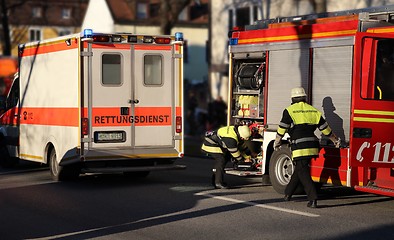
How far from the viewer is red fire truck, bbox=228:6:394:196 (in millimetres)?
11188

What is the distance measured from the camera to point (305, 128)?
1169 cm

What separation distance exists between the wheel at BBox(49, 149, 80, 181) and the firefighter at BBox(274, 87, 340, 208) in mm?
4945

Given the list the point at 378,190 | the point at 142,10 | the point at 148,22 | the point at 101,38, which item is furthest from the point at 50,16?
the point at 378,190

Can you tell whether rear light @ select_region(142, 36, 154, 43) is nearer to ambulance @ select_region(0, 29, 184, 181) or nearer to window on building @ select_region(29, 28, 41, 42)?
ambulance @ select_region(0, 29, 184, 181)

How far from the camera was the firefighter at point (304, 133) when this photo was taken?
1166cm

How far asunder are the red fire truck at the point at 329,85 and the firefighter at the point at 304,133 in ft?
1.44

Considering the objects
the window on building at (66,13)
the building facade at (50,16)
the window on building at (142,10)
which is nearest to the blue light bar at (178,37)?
the window on building at (142,10)

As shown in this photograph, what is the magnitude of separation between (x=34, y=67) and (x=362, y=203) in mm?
7405

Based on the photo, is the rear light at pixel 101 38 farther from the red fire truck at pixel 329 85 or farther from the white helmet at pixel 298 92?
the white helmet at pixel 298 92

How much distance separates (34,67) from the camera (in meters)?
16.3

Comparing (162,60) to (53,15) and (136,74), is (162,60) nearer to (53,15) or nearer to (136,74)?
(136,74)

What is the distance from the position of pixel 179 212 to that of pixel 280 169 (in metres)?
2.42

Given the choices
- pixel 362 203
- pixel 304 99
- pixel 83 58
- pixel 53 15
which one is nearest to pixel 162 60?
pixel 83 58

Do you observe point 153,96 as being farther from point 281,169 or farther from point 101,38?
point 281,169
